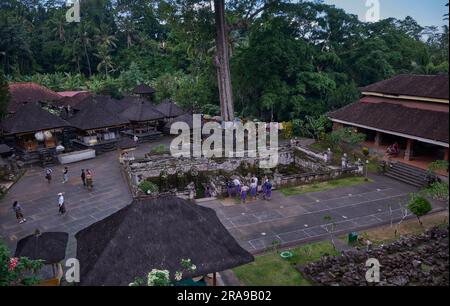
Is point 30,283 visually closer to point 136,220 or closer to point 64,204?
point 136,220

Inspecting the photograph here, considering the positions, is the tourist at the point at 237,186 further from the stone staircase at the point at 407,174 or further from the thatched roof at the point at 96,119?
the thatched roof at the point at 96,119

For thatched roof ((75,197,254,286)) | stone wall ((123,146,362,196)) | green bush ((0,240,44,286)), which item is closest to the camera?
thatched roof ((75,197,254,286))

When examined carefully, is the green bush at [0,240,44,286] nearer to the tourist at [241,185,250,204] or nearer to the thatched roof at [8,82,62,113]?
the tourist at [241,185,250,204]

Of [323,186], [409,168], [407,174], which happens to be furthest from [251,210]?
[409,168]

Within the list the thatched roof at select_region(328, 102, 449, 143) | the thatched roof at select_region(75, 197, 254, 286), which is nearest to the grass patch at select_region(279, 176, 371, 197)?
the thatched roof at select_region(328, 102, 449, 143)

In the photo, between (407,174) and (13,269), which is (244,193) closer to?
(407,174)

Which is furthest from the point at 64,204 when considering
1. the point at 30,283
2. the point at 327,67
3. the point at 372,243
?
the point at 327,67
